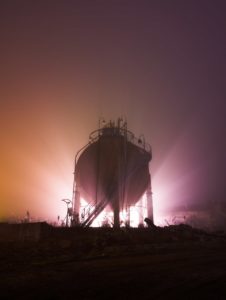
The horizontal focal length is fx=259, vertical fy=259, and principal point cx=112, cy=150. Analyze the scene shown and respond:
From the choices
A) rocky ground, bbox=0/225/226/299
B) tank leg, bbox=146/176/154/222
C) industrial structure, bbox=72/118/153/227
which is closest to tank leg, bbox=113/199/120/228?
industrial structure, bbox=72/118/153/227

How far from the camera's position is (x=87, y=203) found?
24.8 metres

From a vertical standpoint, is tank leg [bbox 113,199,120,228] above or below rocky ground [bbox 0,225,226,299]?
above

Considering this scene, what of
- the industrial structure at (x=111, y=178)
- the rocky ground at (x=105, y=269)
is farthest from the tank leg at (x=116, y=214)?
the rocky ground at (x=105, y=269)

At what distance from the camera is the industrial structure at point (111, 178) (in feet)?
74.6

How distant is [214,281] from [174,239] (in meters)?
9.28

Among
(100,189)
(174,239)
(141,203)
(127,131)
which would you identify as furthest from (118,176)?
(174,239)

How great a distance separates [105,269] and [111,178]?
14.5 meters

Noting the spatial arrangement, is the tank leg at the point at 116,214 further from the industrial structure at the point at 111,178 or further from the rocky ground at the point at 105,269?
the rocky ground at the point at 105,269

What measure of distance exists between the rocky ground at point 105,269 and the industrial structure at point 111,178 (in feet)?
19.9

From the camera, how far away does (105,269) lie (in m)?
9.11

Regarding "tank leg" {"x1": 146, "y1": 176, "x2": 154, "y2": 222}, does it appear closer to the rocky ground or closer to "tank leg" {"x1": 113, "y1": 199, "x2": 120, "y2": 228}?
"tank leg" {"x1": 113, "y1": 199, "x2": 120, "y2": 228}

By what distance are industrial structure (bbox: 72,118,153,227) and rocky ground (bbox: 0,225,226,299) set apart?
605cm

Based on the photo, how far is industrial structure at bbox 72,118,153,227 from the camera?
74.6 ft

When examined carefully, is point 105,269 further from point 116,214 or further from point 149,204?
point 149,204
